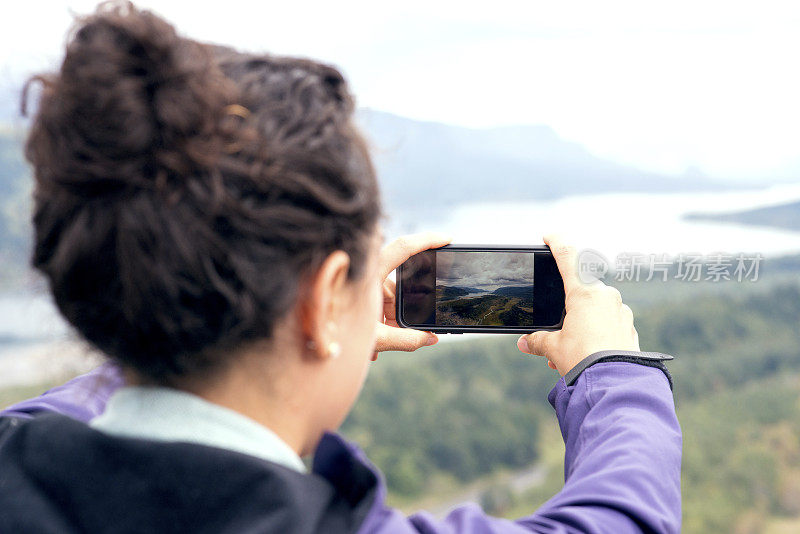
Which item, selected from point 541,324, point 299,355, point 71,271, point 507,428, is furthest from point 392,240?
point 507,428

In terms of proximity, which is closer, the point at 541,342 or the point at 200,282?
the point at 200,282

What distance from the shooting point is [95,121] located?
1.56ft

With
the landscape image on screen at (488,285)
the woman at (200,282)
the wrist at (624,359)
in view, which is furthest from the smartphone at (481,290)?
the woman at (200,282)

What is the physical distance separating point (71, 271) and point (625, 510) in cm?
50

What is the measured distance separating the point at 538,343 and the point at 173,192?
59cm

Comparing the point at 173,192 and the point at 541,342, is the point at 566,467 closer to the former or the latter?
the point at 541,342

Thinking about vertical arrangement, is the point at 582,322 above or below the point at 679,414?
above

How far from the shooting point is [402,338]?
37.0 inches

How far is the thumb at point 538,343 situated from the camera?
91 centimetres

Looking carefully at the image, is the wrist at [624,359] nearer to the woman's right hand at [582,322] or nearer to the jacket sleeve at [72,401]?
the woman's right hand at [582,322]

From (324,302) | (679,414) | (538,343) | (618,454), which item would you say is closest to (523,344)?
(538,343)

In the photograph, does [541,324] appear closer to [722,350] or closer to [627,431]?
[627,431]

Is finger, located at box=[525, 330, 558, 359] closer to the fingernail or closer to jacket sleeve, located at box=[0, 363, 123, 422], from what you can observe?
the fingernail

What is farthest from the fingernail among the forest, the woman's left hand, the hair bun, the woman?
the forest
